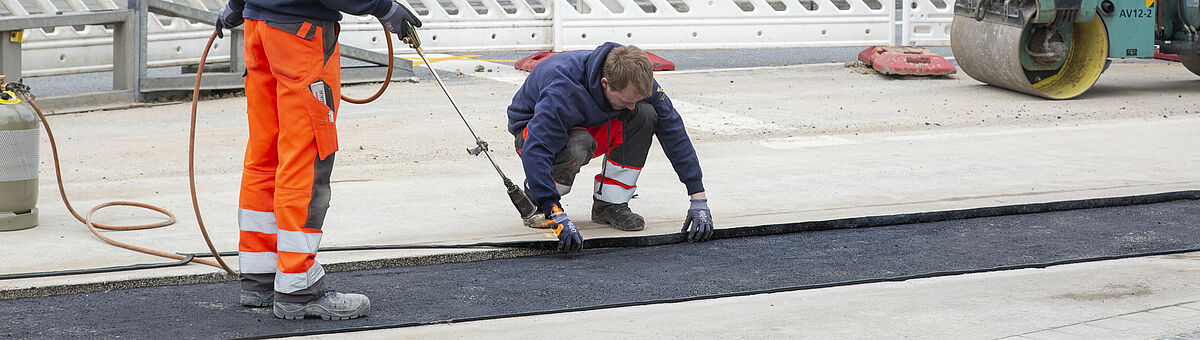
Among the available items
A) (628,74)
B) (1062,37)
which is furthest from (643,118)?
(1062,37)

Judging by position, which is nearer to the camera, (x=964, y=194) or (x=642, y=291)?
(x=642, y=291)

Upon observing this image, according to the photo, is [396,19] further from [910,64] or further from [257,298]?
[910,64]

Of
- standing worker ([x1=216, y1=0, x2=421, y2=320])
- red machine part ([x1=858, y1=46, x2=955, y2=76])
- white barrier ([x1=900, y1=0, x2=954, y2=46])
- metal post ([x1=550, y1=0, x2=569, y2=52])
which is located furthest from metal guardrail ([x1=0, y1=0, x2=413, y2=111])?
white barrier ([x1=900, y1=0, x2=954, y2=46])

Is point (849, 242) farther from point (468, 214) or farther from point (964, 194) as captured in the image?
point (468, 214)

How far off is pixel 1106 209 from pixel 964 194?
0.66 meters

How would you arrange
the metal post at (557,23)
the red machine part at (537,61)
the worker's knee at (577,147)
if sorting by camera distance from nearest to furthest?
the worker's knee at (577,147)
the red machine part at (537,61)
the metal post at (557,23)

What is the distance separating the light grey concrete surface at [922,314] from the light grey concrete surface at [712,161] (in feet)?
0.44

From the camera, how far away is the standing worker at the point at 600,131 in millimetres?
4363

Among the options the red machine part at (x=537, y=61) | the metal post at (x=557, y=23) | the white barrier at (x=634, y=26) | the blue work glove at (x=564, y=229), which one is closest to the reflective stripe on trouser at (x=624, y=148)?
the blue work glove at (x=564, y=229)

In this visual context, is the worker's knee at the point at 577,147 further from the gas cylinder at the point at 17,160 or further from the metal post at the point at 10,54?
the metal post at the point at 10,54

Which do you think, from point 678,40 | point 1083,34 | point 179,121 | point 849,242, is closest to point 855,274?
point 849,242

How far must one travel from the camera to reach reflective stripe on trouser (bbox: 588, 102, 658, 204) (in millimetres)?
4715

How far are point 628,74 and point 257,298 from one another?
1.56 metres

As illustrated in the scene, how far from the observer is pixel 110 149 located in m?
7.23
